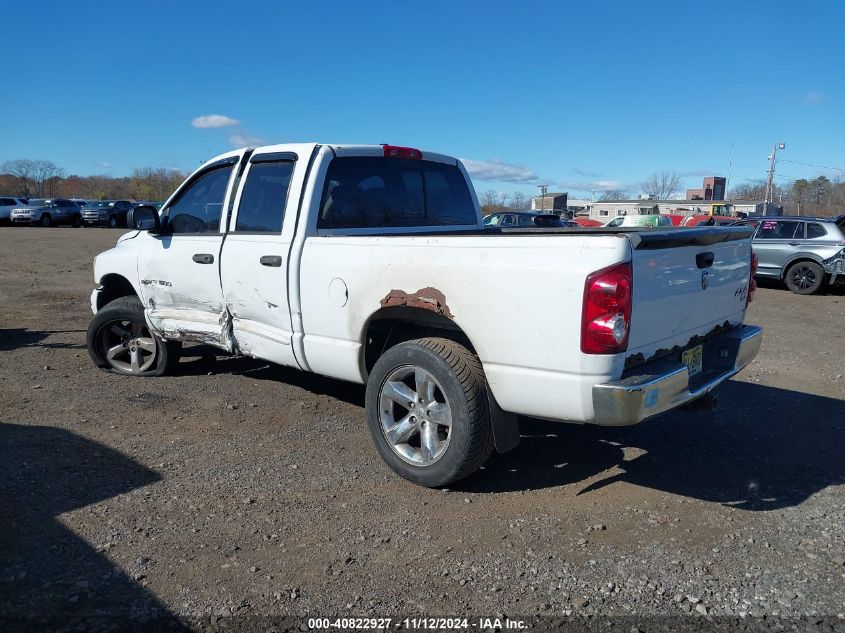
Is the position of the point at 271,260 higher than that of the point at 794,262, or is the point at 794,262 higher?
the point at 271,260

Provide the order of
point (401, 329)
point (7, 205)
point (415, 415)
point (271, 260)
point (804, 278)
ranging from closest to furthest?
point (415, 415) → point (401, 329) → point (271, 260) → point (804, 278) → point (7, 205)

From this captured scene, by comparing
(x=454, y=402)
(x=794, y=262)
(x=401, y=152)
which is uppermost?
(x=401, y=152)

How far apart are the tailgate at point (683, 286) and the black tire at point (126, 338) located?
14.6 ft

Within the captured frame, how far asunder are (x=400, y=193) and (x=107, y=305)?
311cm

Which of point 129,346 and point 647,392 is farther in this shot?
point 129,346

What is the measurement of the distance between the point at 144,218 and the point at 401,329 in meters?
2.73

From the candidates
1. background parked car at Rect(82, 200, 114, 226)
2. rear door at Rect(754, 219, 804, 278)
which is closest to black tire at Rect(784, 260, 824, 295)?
rear door at Rect(754, 219, 804, 278)

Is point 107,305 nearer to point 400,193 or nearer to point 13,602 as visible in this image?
point 400,193

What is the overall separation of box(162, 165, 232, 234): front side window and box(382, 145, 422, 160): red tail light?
4.25ft

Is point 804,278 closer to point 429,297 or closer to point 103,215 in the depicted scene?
point 429,297

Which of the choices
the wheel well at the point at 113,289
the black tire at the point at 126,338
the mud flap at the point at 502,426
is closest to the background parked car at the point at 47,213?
the wheel well at the point at 113,289

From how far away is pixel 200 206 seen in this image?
18.4 feet

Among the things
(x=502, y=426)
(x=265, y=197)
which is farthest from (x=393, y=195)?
(x=502, y=426)

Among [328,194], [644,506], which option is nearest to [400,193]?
[328,194]
